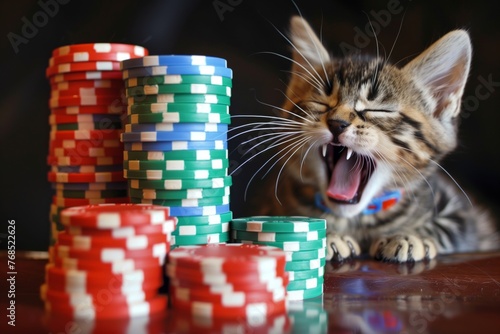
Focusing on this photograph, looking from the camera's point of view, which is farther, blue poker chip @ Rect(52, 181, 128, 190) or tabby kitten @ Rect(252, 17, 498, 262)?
tabby kitten @ Rect(252, 17, 498, 262)

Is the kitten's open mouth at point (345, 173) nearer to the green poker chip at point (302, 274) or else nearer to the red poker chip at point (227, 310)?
the green poker chip at point (302, 274)

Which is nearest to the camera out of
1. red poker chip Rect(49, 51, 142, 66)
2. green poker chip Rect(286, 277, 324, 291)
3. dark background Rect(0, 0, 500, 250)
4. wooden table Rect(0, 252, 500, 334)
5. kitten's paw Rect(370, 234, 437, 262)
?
wooden table Rect(0, 252, 500, 334)

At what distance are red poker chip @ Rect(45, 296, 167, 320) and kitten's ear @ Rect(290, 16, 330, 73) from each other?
4.76 feet

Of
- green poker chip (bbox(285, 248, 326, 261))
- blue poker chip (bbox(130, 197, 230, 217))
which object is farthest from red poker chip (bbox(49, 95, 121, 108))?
green poker chip (bbox(285, 248, 326, 261))

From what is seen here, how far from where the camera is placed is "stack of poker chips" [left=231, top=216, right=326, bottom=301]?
1.89m

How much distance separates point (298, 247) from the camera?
190cm

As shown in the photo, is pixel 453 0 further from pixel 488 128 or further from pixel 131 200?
pixel 131 200

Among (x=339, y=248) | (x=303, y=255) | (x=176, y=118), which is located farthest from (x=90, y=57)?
(x=339, y=248)

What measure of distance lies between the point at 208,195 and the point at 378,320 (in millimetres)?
683

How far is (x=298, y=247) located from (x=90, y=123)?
0.91 metres

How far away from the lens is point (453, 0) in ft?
8.74

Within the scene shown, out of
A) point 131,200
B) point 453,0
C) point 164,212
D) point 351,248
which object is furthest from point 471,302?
point 453,0

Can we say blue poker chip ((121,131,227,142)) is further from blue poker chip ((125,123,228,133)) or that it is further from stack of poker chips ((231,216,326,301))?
stack of poker chips ((231,216,326,301))

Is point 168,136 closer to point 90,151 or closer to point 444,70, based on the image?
point 90,151
